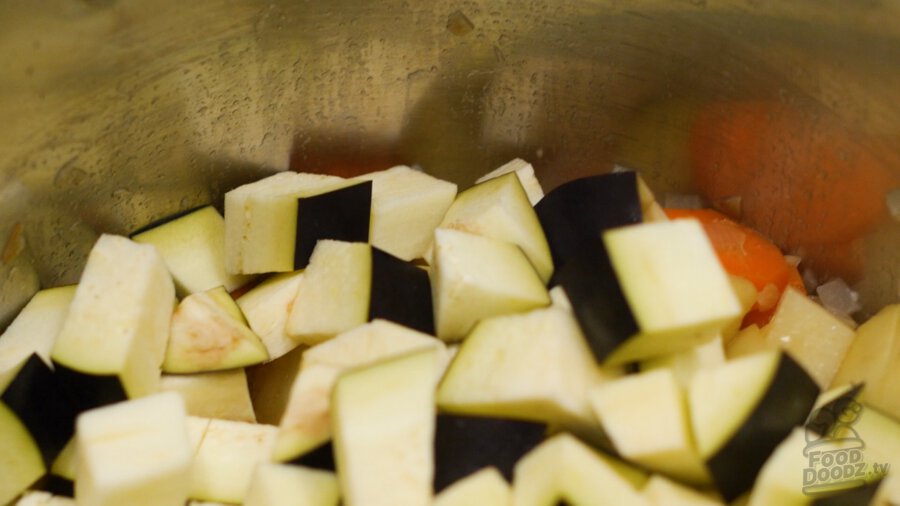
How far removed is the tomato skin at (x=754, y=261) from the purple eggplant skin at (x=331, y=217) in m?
0.63

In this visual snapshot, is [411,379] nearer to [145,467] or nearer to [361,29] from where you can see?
[145,467]

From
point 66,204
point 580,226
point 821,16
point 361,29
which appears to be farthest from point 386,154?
point 821,16

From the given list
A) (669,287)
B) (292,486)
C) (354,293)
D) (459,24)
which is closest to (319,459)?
(292,486)

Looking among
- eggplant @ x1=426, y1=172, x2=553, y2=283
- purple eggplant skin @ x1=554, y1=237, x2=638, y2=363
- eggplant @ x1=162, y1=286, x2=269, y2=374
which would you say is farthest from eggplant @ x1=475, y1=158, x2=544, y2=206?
eggplant @ x1=162, y1=286, x2=269, y2=374

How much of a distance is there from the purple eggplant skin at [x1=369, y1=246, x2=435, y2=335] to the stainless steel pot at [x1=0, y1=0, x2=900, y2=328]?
451 mm

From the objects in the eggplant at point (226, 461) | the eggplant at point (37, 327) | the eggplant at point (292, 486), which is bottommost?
the eggplant at point (226, 461)

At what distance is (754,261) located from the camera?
1.62 meters

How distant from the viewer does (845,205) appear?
60.8 inches

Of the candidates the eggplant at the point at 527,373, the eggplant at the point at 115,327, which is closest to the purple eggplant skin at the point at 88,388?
the eggplant at the point at 115,327

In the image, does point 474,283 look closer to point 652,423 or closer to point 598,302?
point 598,302

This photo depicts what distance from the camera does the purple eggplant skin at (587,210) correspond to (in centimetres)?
141

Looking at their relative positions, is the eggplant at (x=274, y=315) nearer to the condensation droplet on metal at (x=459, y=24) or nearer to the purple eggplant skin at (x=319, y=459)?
the purple eggplant skin at (x=319, y=459)

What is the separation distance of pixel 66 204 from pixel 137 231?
0.48ft

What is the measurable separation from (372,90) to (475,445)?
0.82m
